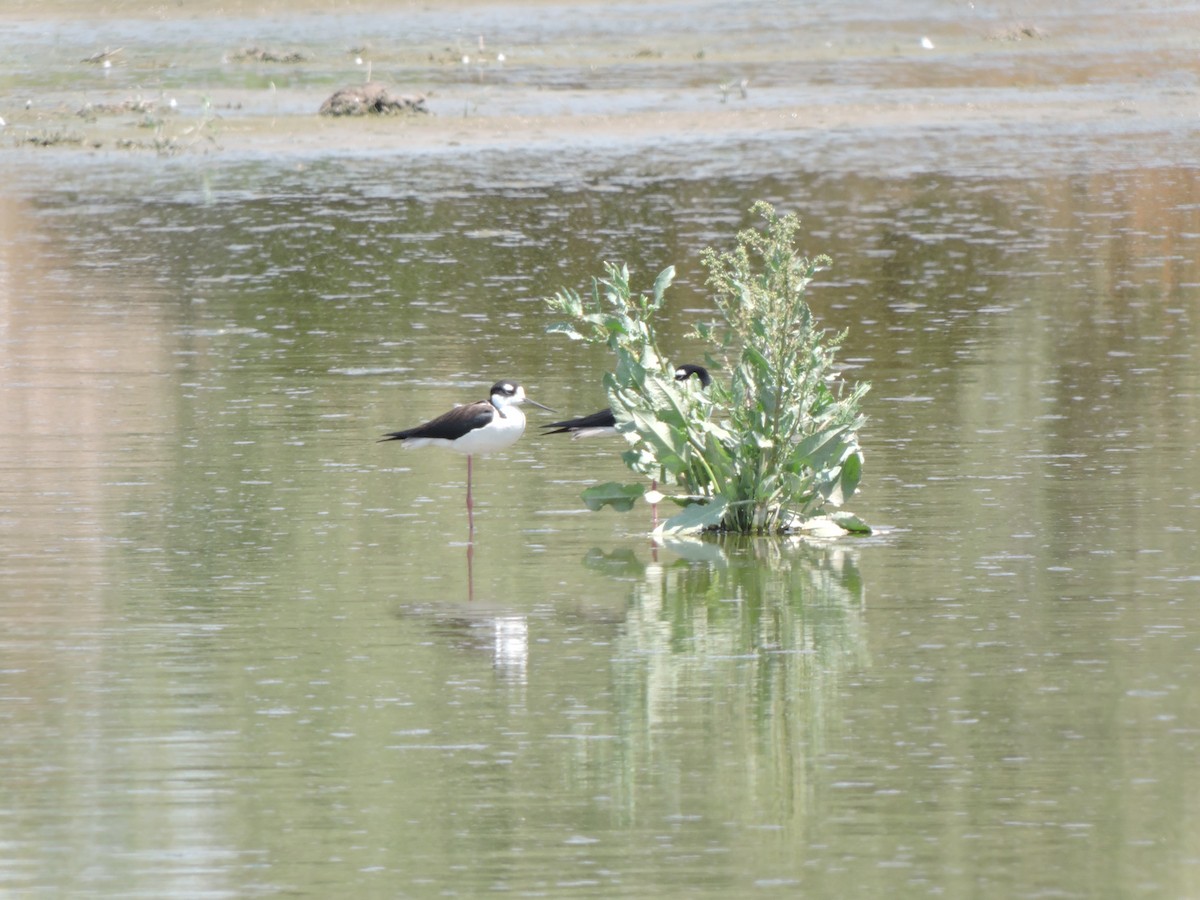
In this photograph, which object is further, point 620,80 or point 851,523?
point 620,80

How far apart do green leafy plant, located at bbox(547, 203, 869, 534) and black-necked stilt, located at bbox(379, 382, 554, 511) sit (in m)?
0.53

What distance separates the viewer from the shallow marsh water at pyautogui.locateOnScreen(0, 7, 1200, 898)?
723 cm

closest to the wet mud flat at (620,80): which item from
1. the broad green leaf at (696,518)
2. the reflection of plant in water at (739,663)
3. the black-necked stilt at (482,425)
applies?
the black-necked stilt at (482,425)

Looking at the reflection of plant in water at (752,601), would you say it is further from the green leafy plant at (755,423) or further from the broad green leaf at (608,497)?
the broad green leaf at (608,497)

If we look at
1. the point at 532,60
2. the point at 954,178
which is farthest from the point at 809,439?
the point at 532,60

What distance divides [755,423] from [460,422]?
4.99ft

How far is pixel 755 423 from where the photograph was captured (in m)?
11.9

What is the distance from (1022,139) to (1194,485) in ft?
72.2

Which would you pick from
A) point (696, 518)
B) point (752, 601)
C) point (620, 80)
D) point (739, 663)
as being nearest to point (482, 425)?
point (696, 518)

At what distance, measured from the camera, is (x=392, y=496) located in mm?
12773

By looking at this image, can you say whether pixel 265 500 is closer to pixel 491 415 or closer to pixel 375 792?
pixel 491 415

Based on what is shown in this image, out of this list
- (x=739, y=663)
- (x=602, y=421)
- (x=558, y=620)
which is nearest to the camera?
(x=739, y=663)

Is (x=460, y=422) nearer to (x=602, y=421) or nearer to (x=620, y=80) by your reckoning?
(x=602, y=421)

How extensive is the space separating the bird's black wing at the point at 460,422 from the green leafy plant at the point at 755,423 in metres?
0.66
